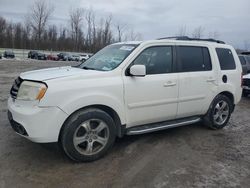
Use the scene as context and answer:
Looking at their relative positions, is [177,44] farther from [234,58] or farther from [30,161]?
[30,161]

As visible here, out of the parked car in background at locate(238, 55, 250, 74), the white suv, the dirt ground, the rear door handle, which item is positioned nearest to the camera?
the dirt ground

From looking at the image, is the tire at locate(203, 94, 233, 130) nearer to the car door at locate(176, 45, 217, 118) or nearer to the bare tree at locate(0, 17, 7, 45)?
the car door at locate(176, 45, 217, 118)

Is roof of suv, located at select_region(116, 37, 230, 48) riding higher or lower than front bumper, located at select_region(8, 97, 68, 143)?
higher

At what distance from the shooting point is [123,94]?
4023 mm

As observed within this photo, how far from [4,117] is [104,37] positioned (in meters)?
70.1

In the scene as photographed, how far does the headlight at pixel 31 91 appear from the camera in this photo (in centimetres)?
345

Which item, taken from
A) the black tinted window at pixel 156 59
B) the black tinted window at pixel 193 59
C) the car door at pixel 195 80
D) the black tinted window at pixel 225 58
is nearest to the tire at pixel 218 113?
the car door at pixel 195 80


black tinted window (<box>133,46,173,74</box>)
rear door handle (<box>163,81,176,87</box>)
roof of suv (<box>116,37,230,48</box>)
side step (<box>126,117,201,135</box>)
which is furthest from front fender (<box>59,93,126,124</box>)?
roof of suv (<box>116,37,230,48</box>)

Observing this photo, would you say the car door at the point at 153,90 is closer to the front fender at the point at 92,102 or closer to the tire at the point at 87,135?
the front fender at the point at 92,102

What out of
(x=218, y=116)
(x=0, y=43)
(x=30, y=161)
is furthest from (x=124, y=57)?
(x=0, y=43)

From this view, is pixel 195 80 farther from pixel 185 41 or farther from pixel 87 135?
pixel 87 135

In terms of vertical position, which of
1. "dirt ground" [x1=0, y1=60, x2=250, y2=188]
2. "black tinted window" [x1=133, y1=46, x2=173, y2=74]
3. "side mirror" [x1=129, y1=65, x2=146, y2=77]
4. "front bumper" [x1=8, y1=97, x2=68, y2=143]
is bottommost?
"dirt ground" [x1=0, y1=60, x2=250, y2=188]

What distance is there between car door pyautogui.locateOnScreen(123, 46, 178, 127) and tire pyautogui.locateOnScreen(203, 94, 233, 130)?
1122 mm

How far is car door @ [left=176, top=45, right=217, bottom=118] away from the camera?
15.7 ft
